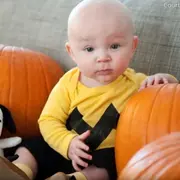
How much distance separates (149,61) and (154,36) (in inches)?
3.0

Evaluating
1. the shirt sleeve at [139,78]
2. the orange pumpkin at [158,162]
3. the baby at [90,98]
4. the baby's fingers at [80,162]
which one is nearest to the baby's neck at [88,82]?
the baby at [90,98]

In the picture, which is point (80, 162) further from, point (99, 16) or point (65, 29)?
point (65, 29)

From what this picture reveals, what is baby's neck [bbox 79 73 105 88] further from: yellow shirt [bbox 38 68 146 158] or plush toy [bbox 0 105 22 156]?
plush toy [bbox 0 105 22 156]

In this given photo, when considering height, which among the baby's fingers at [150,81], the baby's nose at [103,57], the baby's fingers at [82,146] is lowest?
the baby's fingers at [82,146]

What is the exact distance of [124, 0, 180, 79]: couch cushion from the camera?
1.28m

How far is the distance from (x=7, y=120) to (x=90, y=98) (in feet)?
0.96

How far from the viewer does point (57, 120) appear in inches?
47.3

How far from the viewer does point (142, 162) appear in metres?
0.75

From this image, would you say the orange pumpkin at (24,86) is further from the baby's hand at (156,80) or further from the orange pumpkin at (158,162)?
the orange pumpkin at (158,162)

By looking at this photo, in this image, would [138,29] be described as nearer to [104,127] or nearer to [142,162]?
[104,127]

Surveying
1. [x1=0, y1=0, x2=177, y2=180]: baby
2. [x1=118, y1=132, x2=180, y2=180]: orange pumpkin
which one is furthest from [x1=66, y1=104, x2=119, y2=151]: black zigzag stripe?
[x1=118, y1=132, x2=180, y2=180]: orange pumpkin

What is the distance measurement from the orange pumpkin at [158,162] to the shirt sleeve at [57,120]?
0.39m

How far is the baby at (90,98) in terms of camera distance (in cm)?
109

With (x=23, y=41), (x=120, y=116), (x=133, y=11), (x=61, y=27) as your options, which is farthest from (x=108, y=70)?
(x=23, y=41)
